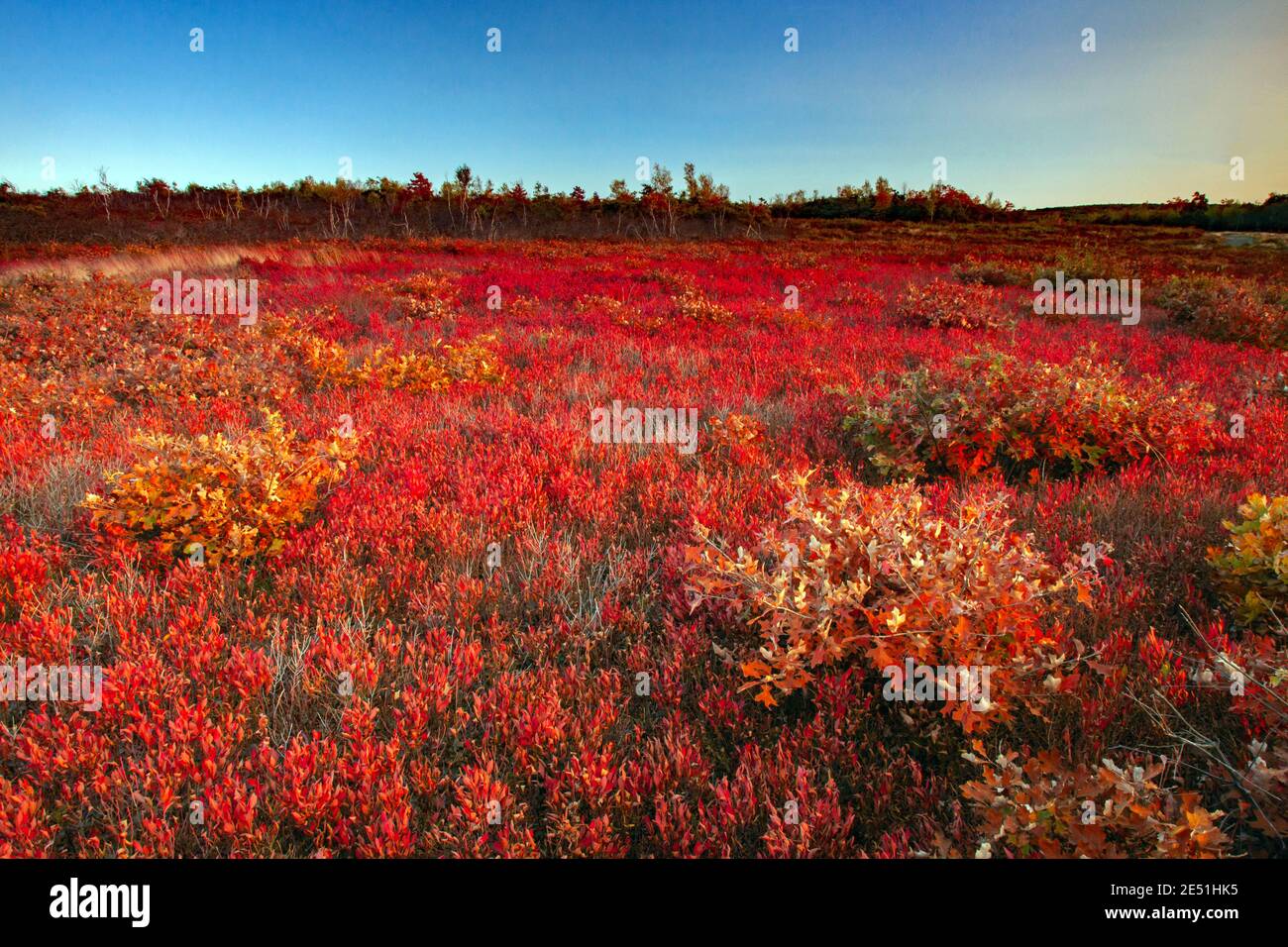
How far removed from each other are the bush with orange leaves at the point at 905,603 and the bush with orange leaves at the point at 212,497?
271 cm

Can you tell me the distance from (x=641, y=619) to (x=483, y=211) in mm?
70796

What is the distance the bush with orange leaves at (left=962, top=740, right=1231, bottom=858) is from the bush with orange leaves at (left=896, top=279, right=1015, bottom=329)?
39.4ft

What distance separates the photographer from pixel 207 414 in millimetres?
6410

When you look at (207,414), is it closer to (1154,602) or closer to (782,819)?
(782,819)

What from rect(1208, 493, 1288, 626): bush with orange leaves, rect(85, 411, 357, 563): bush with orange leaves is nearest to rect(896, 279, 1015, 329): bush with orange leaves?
rect(1208, 493, 1288, 626): bush with orange leaves

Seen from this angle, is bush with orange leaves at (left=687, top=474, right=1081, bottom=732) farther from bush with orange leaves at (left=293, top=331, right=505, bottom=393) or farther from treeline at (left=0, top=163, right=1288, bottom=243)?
treeline at (left=0, top=163, right=1288, bottom=243)

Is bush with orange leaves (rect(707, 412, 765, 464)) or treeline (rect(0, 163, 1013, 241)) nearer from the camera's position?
bush with orange leaves (rect(707, 412, 765, 464))

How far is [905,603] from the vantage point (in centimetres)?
254

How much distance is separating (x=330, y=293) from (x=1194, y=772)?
17.4 metres

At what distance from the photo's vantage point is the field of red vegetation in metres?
2.09

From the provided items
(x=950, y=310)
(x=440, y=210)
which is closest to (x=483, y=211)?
(x=440, y=210)

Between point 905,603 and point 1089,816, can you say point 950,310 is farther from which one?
point 1089,816

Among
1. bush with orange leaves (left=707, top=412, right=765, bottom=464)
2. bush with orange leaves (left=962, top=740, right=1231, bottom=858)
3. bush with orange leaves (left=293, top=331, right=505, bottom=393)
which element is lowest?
bush with orange leaves (left=962, top=740, right=1231, bottom=858)
